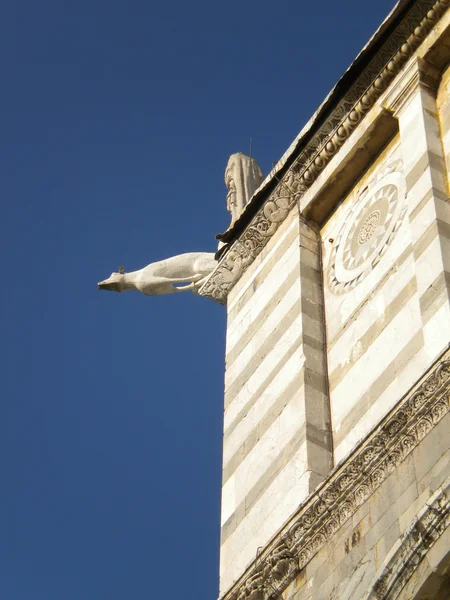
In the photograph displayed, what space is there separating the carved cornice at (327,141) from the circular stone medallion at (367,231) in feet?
2.53

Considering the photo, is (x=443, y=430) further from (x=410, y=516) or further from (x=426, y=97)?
(x=426, y=97)

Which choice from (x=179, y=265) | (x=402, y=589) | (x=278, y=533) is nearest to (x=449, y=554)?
(x=402, y=589)

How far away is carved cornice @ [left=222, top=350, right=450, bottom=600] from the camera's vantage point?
10.6 meters

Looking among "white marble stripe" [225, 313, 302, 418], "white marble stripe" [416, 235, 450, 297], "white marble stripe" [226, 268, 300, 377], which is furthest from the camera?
"white marble stripe" [226, 268, 300, 377]

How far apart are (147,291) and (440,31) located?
4.79 meters

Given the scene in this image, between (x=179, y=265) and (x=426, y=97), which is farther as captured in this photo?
(x=179, y=265)

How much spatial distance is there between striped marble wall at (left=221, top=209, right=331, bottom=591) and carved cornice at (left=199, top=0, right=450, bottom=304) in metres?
0.19

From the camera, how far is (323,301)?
1366 cm

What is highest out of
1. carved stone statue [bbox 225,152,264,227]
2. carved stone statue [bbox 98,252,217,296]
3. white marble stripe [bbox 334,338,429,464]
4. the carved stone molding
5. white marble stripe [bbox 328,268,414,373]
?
carved stone statue [bbox 225,152,264,227]

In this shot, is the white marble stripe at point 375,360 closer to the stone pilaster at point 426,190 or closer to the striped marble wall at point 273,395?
the striped marble wall at point 273,395

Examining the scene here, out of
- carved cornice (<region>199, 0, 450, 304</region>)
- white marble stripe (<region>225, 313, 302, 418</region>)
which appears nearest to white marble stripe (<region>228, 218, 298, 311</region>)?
carved cornice (<region>199, 0, 450, 304</region>)

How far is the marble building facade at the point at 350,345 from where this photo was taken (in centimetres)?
1049

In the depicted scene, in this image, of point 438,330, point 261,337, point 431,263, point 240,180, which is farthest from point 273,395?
point 240,180

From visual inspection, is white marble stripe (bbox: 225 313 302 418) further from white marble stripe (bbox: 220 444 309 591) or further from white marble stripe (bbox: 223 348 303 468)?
white marble stripe (bbox: 220 444 309 591)
